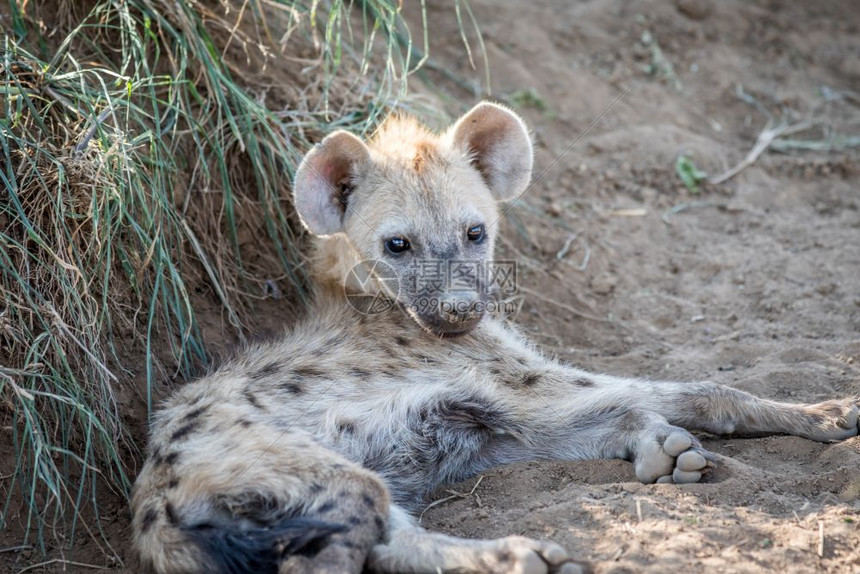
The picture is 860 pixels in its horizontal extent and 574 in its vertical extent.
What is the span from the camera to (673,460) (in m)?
2.53

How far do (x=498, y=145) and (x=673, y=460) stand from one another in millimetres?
1292

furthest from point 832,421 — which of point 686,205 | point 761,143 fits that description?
point 761,143

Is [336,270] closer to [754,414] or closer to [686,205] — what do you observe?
[754,414]

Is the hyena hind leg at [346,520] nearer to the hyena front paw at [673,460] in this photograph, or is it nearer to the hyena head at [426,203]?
the hyena head at [426,203]

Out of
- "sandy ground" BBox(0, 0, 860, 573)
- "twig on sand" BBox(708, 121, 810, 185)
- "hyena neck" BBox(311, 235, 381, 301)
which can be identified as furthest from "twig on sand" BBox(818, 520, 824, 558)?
"twig on sand" BBox(708, 121, 810, 185)

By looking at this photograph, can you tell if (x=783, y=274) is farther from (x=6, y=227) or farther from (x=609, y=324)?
(x=6, y=227)

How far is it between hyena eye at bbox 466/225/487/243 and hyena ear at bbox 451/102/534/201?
0.31m

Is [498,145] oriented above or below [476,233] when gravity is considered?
above

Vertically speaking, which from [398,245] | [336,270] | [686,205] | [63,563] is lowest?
[63,563]

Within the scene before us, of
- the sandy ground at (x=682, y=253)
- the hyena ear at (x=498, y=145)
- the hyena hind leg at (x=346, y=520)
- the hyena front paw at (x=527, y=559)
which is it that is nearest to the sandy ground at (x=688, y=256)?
the sandy ground at (x=682, y=253)

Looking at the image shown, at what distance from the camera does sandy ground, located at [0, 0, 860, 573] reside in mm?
2287

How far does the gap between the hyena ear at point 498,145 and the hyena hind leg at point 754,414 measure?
969mm

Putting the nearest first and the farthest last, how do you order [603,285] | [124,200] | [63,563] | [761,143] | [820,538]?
[820,538]
[63,563]
[124,200]
[603,285]
[761,143]

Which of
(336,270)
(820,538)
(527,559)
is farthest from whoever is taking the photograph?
(336,270)
